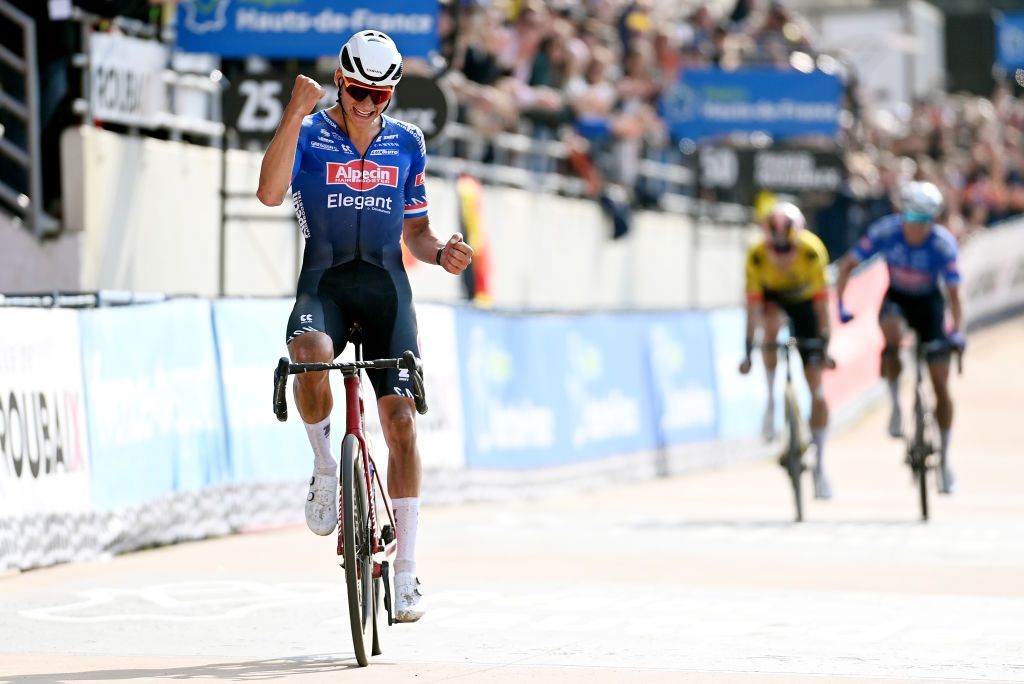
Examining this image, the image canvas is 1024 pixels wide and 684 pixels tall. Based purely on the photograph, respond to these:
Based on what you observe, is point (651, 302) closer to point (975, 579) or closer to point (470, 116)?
point (470, 116)

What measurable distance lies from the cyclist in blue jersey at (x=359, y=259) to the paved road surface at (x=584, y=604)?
2.04ft

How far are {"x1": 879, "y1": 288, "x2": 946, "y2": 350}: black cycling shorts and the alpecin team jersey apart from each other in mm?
8237

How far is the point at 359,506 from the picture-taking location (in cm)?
768

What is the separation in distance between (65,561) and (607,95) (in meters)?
13.7

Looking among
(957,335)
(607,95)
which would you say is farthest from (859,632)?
(607,95)

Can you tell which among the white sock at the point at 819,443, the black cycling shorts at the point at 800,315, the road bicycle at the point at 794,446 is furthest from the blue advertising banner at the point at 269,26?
the white sock at the point at 819,443

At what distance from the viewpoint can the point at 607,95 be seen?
78.5 ft

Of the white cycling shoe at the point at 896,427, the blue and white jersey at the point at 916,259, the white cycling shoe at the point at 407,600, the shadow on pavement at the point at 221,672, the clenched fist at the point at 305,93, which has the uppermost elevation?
the clenched fist at the point at 305,93

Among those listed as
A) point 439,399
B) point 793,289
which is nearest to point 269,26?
point 439,399

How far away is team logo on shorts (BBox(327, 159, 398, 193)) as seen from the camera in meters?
8.14

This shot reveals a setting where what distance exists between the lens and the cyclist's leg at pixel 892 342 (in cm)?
1584

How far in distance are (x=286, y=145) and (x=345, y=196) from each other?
0.44 m

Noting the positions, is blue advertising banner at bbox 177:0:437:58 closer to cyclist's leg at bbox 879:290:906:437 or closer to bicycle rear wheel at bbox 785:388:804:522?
bicycle rear wheel at bbox 785:388:804:522

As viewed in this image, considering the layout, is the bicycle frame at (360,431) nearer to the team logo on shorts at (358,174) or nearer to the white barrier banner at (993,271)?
the team logo on shorts at (358,174)
